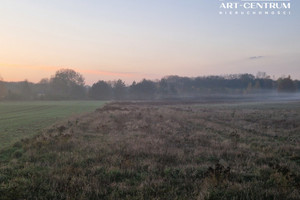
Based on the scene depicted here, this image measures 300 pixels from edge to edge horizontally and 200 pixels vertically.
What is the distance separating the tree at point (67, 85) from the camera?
119 meters

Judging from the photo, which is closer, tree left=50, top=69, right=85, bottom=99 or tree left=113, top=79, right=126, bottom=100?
tree left=50, top=69, right=85, bottom=99

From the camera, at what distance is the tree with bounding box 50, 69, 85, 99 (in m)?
119

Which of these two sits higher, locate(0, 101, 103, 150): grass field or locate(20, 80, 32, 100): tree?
locate(20, 80, 32, 100): tree

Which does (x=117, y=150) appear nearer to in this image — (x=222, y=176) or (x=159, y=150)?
(x=159, y=150)

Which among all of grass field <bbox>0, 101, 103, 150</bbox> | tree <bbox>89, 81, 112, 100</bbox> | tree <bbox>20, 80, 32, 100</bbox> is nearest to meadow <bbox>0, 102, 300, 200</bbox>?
grass field <bbox>0, 101, 103, 150</bbox>

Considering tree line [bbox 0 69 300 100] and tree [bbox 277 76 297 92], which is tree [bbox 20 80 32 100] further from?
tree [bbox 277 76 297 92]

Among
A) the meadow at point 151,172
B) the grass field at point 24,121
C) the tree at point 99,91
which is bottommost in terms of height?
the grass field at point 24,121

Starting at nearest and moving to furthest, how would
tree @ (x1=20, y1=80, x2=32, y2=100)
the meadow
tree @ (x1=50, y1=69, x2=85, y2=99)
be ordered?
1. the meadow
2. tree @ (x1=20, y1=80, x2=32, y2=100)
3. tree @ (x1=50, y1=69, x2=85, y2=99)

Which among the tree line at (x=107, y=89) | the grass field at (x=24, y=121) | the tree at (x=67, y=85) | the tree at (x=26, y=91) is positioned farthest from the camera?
the tree at (x=67, y=85)

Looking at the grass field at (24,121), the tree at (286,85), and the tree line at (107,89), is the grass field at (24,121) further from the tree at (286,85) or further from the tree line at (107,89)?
the tree at (286,85)

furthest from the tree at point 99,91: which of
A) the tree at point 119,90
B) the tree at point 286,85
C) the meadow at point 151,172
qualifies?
the meadow at point 151,172

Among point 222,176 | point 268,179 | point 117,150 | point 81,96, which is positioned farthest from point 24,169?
point 81,96

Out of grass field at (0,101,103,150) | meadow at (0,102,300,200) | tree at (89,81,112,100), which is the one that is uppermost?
tree at (89,81,112,100)

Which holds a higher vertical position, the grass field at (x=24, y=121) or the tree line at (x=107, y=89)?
the tree line at (x=107, y=89)
